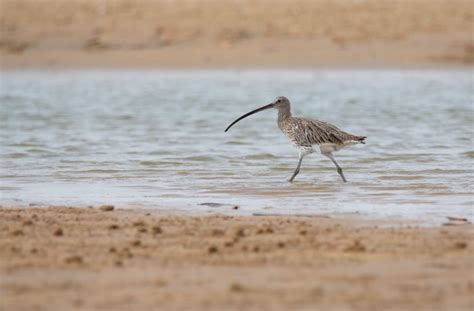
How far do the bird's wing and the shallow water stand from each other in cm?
42

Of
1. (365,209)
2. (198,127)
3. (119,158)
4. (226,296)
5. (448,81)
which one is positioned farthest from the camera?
(448,81)

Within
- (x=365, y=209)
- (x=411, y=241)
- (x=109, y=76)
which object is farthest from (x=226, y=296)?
(x=109, y=76)

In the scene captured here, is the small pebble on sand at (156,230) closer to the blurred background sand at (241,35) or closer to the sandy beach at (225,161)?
the sandy beach at (225,161)

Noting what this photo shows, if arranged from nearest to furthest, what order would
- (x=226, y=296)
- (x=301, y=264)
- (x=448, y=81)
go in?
(x=226, y=296)
(x=301, y=264)
(x=448, y=81)

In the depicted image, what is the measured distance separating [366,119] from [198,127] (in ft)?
9.81

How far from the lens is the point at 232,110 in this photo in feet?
59.7

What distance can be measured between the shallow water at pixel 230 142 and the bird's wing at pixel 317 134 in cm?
42

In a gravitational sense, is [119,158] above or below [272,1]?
below

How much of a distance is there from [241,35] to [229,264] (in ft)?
68.4

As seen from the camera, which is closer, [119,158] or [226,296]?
[226,296]

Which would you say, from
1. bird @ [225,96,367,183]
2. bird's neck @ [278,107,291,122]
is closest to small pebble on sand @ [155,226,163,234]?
bird @ [225,96,367,183]

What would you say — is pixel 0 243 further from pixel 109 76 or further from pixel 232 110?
pixel 109 76

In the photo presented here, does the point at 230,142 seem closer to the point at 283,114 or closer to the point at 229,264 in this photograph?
the point at 283,114

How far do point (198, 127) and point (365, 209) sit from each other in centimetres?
780
